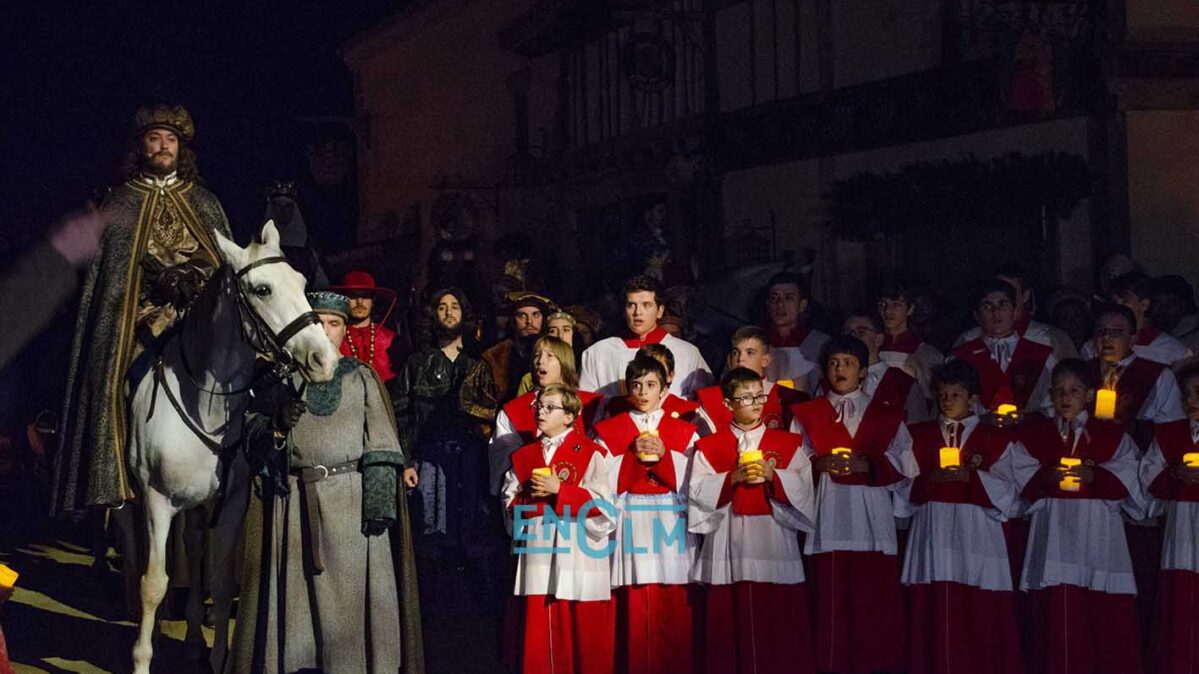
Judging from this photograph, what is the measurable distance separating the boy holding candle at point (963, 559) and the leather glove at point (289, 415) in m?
2.90

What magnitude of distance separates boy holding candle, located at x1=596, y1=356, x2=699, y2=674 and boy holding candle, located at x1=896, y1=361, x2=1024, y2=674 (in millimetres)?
1099

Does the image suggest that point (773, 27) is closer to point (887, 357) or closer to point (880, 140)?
point (880, 140)

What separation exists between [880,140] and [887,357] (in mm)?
5163

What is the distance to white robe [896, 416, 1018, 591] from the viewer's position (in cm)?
731

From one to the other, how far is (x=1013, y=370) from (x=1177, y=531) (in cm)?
136

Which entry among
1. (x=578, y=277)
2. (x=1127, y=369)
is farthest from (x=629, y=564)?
(x=578, y=277)

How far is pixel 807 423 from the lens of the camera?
7727mm

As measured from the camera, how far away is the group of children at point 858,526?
7199 mm

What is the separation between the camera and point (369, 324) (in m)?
9.13

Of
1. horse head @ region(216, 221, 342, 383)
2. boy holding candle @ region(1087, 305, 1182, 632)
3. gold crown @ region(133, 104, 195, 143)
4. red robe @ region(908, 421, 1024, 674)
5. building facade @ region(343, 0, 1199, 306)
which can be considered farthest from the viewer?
building facade @ region(343, 0, 1199, 306)

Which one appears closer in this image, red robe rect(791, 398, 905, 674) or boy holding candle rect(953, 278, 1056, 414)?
red robe rect(791, 398, 905, 674)

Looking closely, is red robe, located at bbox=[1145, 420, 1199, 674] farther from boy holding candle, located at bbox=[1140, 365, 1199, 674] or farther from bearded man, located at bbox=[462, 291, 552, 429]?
bearded man, located at bbox=[462, 291, 552, 429]

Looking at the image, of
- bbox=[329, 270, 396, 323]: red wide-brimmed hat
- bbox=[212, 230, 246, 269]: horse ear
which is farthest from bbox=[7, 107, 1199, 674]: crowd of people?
bbox=[329, 270, 396, 323]: red wide-brimmed hat

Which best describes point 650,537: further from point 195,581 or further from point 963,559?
point 195,581
